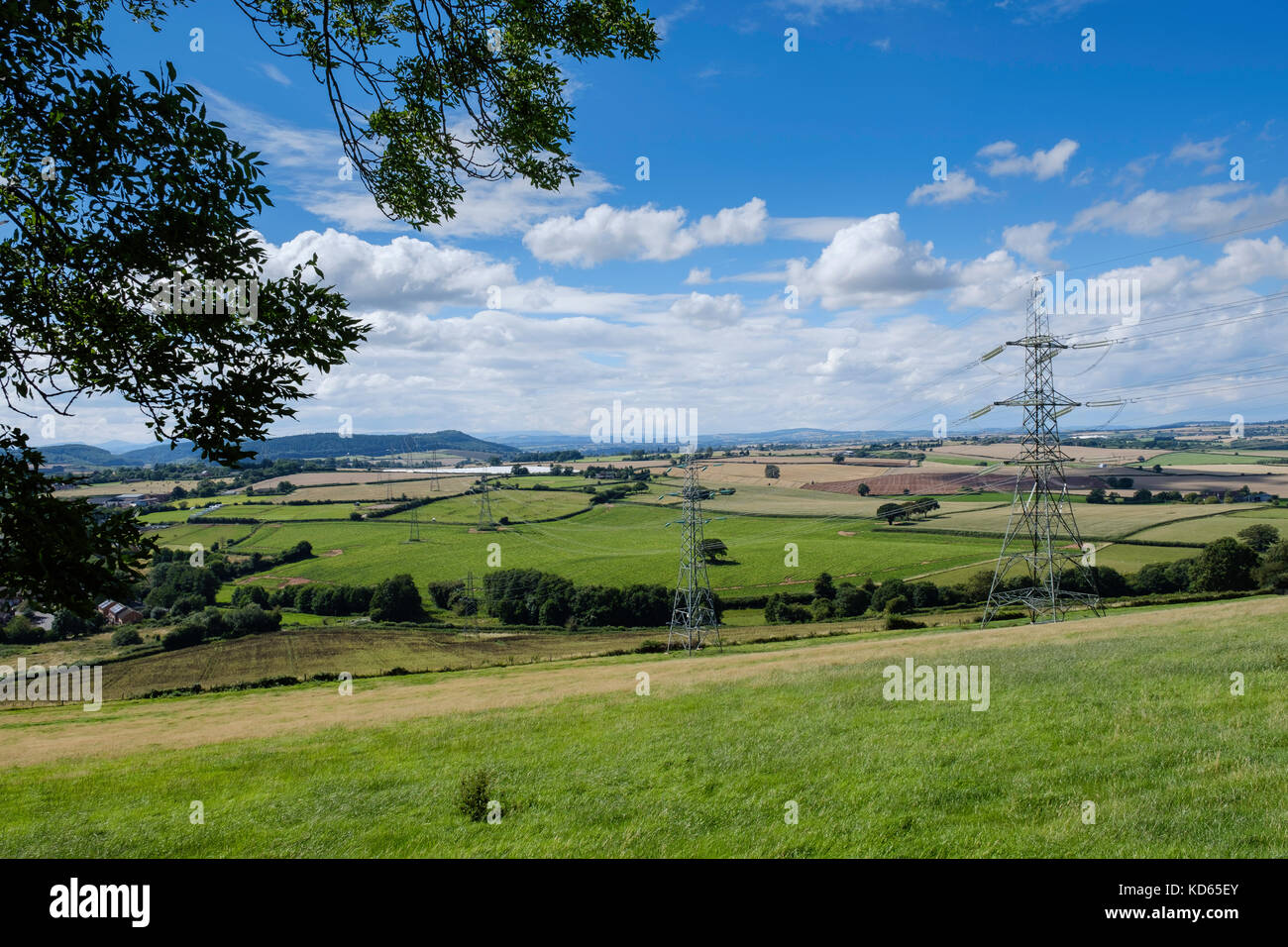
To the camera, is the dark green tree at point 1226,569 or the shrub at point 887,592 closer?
the dark green tree at point 1226,569

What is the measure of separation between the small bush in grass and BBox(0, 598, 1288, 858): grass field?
23cm

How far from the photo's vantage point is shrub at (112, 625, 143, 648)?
71.4 m

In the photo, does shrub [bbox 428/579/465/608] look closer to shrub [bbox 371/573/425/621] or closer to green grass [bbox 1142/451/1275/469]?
shrub [bbox 371/573/425/621]

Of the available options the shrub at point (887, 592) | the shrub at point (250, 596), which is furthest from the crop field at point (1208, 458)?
the shrub at point (250, 596)

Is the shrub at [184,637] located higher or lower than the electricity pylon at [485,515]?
lower

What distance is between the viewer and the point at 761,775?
37.7 feet

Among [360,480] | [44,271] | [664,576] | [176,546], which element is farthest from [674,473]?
[44,271]

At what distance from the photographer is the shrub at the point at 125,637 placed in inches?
2813

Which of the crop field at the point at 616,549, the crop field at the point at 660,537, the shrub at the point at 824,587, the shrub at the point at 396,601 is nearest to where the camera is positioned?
the shrub at the point at 824,587

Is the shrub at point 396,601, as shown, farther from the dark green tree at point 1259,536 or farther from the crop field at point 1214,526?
the dark green tree at point 1259,536

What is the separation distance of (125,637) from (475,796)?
83.4 meters

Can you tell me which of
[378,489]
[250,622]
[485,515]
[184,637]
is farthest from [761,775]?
[378,489]

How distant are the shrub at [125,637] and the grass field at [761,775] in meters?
62.4
